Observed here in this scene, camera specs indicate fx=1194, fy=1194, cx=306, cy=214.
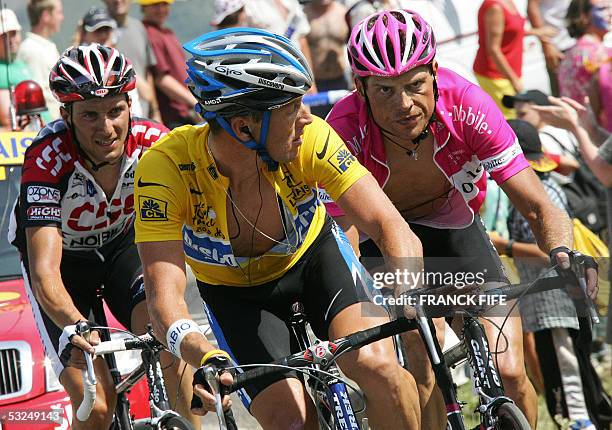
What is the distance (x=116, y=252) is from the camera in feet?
21.7

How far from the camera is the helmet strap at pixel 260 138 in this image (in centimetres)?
464

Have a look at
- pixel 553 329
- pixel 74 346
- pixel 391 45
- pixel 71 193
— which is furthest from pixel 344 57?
pixel 74 346

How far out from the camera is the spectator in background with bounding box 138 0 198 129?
1033 cm

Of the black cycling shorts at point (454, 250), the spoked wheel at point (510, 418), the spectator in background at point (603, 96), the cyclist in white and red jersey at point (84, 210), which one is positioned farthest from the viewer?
the spectator in background at point (603, 96)

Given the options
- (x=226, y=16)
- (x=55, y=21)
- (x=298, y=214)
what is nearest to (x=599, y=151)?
(x=298, y=214)

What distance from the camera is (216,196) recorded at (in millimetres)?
4949

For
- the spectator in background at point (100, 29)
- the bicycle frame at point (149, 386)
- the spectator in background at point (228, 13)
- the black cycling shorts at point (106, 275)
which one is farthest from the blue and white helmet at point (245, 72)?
the spectator in background at point (100, 29)

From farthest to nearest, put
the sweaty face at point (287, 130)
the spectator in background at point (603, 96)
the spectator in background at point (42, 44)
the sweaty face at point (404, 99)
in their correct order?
1. the spectator in background at point (42, 44)
2. the spectator in background at point (603, 96)
3. the sweaty face at point (404, 99)
4. the sweaty face at point (287, 130)

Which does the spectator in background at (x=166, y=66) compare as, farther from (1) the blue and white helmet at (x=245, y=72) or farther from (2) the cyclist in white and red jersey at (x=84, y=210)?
(1) the blue and white helmet at (x=245, y=72)

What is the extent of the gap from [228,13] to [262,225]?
5181 mm

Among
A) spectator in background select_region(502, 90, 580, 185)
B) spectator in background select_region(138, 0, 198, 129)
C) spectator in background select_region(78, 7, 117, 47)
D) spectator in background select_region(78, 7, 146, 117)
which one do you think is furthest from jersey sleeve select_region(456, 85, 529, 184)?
spectator in background select_region(78, 7, 117, 47)

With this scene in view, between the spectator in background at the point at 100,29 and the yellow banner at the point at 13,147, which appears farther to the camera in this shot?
the spectator in background at the point at 100,29

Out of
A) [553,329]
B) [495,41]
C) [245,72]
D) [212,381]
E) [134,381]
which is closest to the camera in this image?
[212,381]

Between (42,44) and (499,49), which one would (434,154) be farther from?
(42,44)
